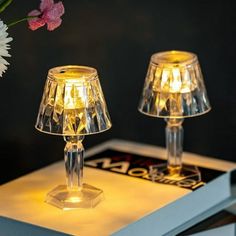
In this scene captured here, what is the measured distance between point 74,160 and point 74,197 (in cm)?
7

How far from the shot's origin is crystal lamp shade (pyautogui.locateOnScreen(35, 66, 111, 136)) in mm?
1543

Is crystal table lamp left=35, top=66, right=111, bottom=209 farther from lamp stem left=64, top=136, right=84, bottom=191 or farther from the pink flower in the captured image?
the pink flower

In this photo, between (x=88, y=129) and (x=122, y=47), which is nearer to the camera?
(x=88, y=129)

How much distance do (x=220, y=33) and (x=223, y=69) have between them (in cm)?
9

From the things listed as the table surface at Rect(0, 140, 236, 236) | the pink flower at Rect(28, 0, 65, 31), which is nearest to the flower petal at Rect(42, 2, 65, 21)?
the pink flower at Rect(28, 0, 65, 31)

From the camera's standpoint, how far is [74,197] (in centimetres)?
161

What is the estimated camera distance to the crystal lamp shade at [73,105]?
154 cm

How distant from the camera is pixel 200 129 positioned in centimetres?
221

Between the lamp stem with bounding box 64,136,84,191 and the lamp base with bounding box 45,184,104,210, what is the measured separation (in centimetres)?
2

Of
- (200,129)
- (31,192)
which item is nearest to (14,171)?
(31,192)

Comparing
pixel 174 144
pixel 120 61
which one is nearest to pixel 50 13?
pixel 174 144

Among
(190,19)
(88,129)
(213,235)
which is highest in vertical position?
(190,19)

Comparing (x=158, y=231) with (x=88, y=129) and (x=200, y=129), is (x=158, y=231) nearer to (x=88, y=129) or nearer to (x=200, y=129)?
(x=88, y=129)

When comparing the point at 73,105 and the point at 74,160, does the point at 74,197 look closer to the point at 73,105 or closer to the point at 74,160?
the point at 74,160
